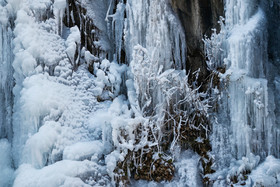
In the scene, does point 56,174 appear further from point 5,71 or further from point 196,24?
point 196,24

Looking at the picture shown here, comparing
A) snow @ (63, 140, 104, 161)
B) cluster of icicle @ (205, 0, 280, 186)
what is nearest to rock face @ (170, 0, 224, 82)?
cluster of icicle @ (205, 0, 280, 186)

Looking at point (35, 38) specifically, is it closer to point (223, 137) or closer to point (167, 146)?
point (167, 146)

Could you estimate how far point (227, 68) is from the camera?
5750 mm

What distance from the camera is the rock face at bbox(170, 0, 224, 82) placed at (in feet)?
20.8

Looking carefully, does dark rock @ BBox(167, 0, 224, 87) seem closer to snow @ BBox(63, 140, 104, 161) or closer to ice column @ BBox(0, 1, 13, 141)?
snow @ BBox(63, 140, 104, 161)

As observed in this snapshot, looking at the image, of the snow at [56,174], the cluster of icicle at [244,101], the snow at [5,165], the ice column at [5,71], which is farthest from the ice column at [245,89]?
the ice column at [5,71]

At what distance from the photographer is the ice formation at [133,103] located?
17.4ft

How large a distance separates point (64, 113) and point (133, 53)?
1505 mm

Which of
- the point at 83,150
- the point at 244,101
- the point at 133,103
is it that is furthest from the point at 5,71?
the point at 244,101

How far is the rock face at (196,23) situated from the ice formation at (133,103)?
0.18 meters

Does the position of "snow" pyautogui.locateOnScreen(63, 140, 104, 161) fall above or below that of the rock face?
below

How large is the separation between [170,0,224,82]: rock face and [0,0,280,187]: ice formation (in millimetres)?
181

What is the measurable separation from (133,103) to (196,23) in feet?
6.55

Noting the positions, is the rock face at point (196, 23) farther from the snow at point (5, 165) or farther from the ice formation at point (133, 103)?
the snow at point (5, 165)
